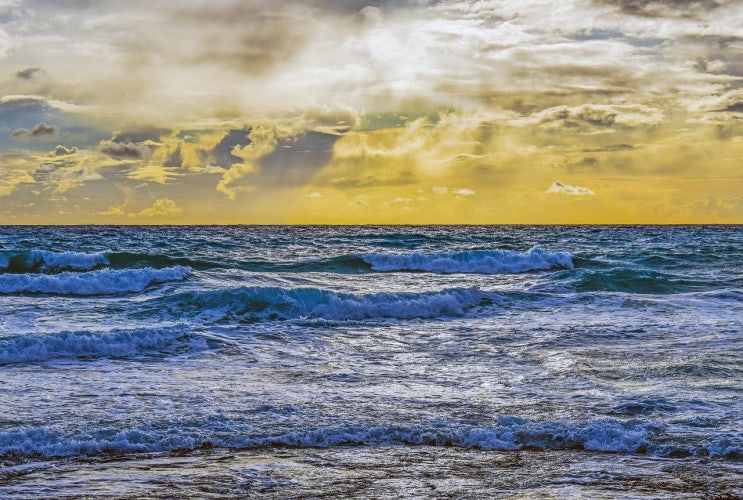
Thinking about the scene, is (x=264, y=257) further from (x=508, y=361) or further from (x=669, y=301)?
(x=508, y=361)

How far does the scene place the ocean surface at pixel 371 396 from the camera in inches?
257

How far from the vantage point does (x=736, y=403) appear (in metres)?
8.94

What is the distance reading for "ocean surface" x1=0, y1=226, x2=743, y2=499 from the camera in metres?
6.52

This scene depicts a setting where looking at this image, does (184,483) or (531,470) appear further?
(531,470)

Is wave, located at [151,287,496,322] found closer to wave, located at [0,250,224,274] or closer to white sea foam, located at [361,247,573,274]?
wave, located at [0,250,224,274]

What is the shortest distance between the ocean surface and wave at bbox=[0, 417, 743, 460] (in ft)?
0.08

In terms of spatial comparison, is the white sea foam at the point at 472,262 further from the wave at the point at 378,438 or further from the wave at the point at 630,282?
the wave at the point at 378,438

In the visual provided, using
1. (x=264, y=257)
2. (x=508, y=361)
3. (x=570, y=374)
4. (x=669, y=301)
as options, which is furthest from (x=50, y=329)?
(x=264, y=257)

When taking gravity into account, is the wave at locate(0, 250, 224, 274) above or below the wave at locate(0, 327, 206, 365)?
above

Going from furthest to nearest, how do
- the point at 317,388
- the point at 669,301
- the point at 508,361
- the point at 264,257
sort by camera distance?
the point at 264,257, the point at 669,301, the point at 508,361, the point at 317,388

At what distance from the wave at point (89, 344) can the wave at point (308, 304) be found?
4052 millimetres

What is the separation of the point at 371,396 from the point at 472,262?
26833mm

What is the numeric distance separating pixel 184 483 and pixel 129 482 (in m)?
0.49

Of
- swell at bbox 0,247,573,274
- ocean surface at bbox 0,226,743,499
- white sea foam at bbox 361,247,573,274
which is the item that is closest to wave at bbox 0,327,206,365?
ocean surface at bbox 0,226,743,499
